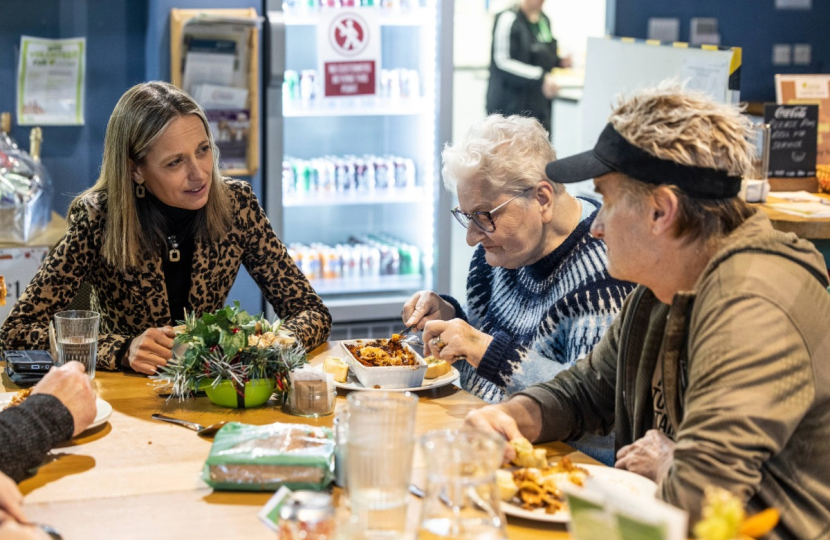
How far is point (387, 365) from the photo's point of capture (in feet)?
6.93

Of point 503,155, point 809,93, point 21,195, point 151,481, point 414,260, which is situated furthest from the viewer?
point 809,93

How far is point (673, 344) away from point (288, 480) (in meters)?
0.66

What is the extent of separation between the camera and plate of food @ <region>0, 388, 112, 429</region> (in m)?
1.82

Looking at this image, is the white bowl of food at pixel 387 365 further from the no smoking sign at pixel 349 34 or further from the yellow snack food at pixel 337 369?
the no smoking sign at pixel 349 34

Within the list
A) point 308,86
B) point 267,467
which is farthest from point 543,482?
point 308,86

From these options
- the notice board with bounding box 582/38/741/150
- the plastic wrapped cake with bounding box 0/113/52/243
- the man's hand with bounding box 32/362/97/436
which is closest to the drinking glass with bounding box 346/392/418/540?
the man's hand with bounding box 32/362/97/436

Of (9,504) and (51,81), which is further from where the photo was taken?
(51,81)

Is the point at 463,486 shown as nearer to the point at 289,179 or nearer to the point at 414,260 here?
the point at 289,179

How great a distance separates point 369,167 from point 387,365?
279cm

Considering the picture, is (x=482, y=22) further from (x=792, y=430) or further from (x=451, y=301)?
(x=792, y=430)

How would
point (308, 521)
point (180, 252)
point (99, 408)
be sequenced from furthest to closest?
point (180, 252)
point (99, 408)
point (308, 521)

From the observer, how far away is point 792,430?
145 cm

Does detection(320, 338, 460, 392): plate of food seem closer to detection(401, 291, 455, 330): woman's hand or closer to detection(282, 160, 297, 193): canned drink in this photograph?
detection(401, 291, 455, 330): woman's hand

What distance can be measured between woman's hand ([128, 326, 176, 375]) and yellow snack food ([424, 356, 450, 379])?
1.89 feet
